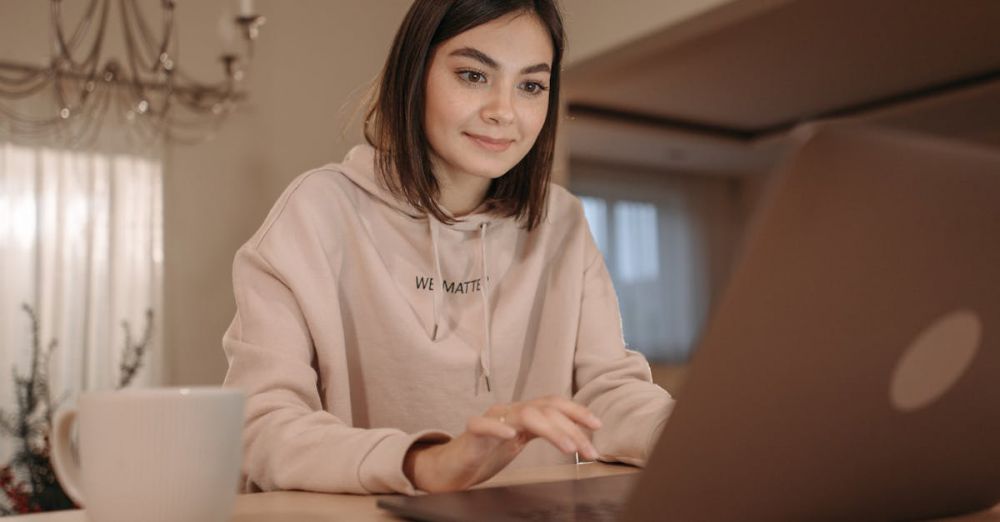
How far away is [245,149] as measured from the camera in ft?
13.9

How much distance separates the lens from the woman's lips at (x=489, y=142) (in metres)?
1.18

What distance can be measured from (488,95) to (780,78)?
5.03 meters

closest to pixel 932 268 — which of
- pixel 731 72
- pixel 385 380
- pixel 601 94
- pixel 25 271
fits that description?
pixel 385 380

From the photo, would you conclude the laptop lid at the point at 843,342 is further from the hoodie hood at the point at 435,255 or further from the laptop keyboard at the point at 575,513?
the hoodie hood at the point at 435,255

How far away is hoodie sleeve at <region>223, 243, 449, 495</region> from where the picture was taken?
0.76 meters

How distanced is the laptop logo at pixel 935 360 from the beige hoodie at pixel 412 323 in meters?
0.47

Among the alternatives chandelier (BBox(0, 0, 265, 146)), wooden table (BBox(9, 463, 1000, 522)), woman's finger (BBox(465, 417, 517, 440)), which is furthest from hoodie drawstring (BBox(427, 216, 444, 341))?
chandelier (BBox(0, 0, 265, 146))

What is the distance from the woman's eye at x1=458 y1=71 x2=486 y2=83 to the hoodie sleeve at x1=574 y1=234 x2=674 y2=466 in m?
0.33

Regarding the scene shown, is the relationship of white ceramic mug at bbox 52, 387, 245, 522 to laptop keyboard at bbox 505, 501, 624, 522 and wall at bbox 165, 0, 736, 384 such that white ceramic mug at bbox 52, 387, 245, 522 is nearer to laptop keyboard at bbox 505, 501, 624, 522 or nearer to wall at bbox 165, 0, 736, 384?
laptop keyboard at bbox 505, 501, 624, 522

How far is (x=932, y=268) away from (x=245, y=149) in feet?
13.2

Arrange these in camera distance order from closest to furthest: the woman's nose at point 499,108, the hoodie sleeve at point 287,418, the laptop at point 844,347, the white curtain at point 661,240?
the laptop at point 844,347, the hoodie sleeve at point 287,418, the woman's nose at point 499,108, the white curtain at point 661,240

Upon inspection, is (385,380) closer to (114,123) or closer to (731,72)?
(114,123)

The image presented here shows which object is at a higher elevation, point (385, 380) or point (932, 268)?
point (932, 268)

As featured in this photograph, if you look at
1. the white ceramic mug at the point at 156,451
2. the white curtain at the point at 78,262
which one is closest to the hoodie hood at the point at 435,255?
the white ceramic mug at the point at 156,451
